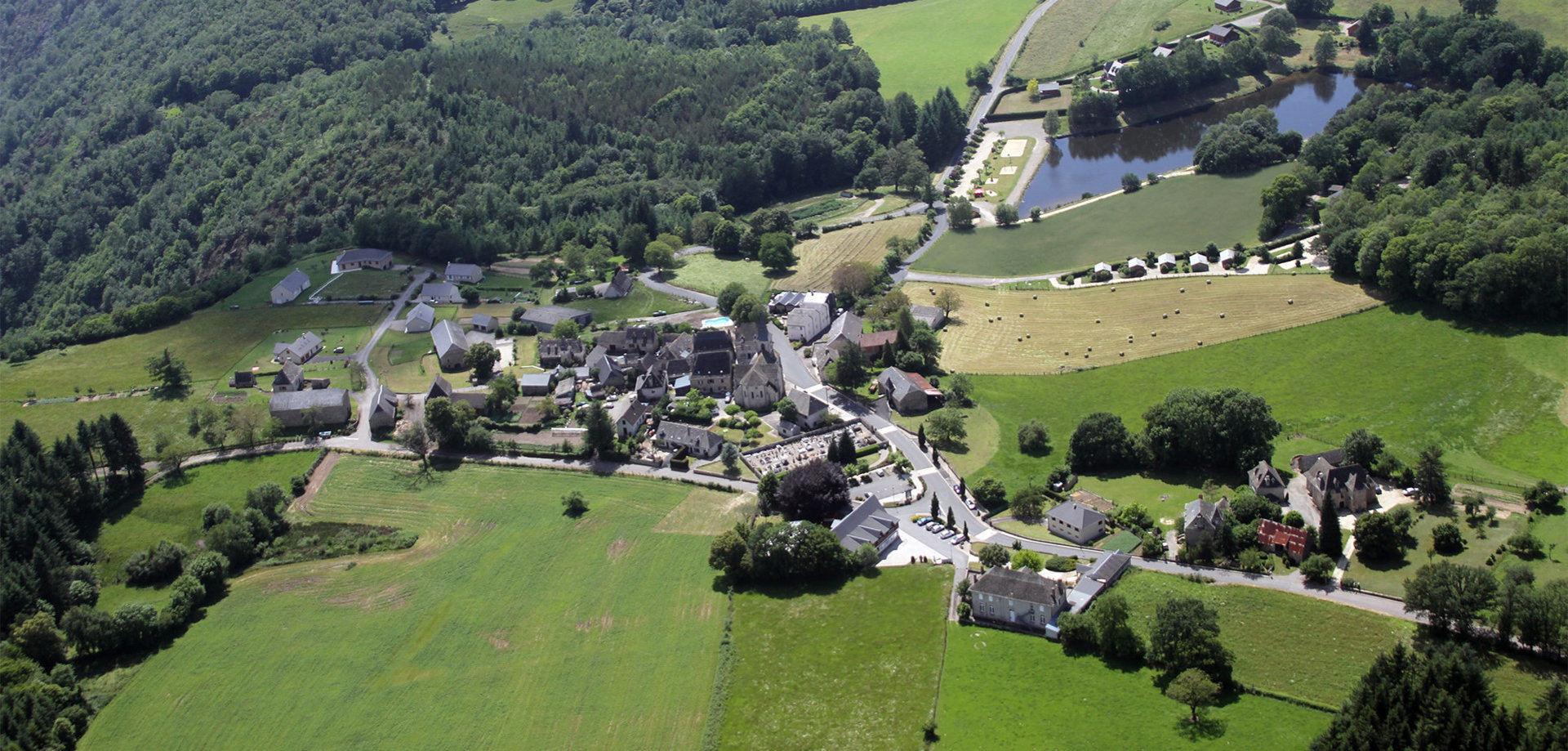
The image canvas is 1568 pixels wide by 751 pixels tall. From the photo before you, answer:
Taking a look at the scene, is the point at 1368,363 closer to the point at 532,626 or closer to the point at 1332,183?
the point at 1332,183

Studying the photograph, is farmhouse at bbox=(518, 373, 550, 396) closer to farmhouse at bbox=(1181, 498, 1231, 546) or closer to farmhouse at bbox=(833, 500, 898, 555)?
farmhouse at bbox=(833, 500, 898, 555)

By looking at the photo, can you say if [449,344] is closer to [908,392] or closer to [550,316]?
[550,316]

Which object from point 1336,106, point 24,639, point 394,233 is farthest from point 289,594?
point 1336,106

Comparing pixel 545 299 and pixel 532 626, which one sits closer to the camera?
pixel 532 626

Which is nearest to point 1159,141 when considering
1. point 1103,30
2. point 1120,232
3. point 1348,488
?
point 1103,30

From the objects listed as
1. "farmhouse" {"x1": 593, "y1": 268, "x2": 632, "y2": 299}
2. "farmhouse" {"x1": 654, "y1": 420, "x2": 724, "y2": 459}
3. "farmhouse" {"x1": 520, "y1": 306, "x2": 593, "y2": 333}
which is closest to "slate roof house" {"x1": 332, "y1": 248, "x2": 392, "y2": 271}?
"farmhouse" {"x1": 520, "y1": 306, "x2": 593, "y2": 333}

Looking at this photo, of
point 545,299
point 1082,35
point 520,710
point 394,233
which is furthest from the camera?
point 1082,35

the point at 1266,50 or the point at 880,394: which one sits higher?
the point at 1266,50

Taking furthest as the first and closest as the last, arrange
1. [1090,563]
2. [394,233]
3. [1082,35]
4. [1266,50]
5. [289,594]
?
[1082,35]
[1266,50]
[394,233]
[289,594]
[1090,563]
